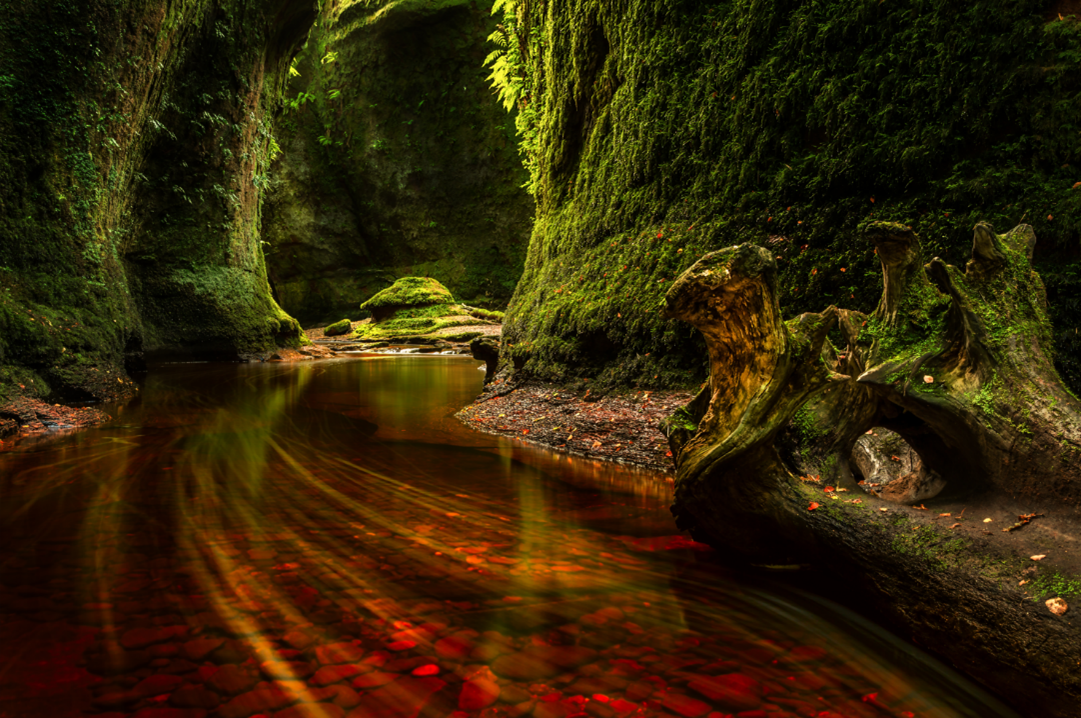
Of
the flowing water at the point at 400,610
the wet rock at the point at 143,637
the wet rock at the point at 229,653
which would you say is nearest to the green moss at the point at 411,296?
the flowing water at the point at 400,610

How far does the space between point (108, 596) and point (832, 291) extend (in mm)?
4203

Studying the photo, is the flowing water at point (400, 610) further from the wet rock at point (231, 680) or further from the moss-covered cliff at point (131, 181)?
the moss-covered cliff at point (131, 181)

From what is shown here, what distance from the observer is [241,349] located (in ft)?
41.8

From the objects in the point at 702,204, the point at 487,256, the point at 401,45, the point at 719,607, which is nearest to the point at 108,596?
the point at 719,607

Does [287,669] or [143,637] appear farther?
[143,637]

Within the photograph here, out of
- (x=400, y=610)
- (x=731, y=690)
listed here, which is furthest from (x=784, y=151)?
(x=400, y=610)

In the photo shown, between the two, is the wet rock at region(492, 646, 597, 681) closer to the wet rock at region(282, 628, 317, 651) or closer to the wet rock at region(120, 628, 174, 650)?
the wet rock at region(282, 628, 317, 651)

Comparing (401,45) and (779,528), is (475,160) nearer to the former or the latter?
(401,45)

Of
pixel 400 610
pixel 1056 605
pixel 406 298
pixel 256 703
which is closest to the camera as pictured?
pixel 1056 605

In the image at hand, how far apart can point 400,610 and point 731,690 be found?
3.75ft

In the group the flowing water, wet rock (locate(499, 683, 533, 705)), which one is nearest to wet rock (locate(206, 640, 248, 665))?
the flowing water

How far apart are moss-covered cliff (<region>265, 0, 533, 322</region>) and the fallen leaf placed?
85.9ft

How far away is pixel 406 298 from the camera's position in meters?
→ 19.9

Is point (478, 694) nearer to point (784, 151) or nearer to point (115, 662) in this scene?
point (115, 662)
